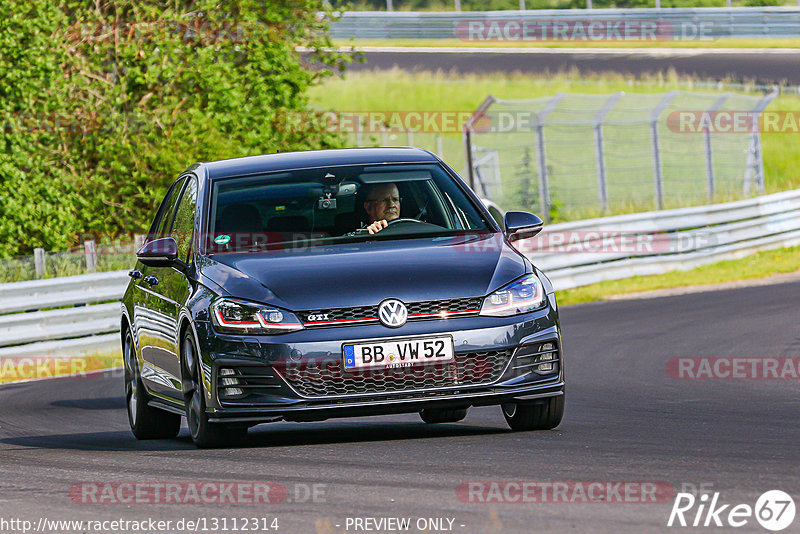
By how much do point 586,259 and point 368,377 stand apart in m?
15.2

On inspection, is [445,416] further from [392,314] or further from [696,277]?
[696,277]

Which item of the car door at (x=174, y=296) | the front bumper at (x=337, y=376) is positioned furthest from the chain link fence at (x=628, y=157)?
the front bumper at (x=337, y=376)

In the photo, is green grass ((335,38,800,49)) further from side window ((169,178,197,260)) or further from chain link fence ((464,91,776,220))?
side window ((169,178,197,260))

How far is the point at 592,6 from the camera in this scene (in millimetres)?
50594

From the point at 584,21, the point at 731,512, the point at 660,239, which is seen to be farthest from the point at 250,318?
the point at 584,21

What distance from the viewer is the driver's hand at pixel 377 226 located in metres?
8.76

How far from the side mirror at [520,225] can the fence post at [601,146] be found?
1584 cm

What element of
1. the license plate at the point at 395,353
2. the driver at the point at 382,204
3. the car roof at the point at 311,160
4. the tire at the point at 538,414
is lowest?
the tire at the point at 538,414

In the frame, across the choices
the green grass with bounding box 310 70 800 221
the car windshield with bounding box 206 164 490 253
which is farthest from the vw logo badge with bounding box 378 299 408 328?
the green grass with bounding box 310 70 800 221

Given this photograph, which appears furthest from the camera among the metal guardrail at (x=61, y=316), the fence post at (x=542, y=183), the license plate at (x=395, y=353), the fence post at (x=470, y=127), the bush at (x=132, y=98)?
the fence post at (x=542, y=183)

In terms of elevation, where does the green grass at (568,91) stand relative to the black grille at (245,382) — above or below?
below

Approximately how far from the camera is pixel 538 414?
8500 mm

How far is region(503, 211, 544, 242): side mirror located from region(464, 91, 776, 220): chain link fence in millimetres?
13835

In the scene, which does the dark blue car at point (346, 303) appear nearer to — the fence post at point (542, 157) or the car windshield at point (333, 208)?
the car windshield at point (333, 208)
